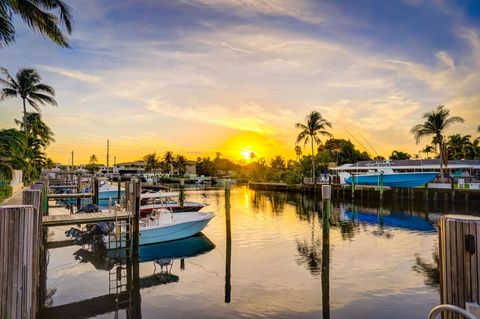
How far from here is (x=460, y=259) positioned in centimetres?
559

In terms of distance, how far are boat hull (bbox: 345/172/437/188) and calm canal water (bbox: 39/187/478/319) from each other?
2096 centimetres

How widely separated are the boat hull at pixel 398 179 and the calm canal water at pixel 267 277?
20956 millimetres

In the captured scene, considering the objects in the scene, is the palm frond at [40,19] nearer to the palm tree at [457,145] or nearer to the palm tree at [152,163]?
the palm tree at [457,145]

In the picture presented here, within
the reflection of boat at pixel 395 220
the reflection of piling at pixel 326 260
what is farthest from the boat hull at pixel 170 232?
the reflection of boat at pixel 395 220

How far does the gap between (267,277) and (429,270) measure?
7102 millimetres

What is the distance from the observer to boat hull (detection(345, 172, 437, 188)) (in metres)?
41.9

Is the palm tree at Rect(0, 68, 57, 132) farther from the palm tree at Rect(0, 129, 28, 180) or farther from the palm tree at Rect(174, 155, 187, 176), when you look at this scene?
the palm tree at Rect(174, 155, 187, 176)

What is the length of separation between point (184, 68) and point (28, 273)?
68.4 feet

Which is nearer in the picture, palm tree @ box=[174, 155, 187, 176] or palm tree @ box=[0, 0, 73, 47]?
palm tree @ box=[0, 0, 73, 47]

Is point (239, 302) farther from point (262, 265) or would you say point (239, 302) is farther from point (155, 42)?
point (155, 42)

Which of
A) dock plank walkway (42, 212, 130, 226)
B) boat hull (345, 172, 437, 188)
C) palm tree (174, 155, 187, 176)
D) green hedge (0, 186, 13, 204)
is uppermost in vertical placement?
palm tree (174, 155, 187, 176)

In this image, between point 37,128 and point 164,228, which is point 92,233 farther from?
point 37,128

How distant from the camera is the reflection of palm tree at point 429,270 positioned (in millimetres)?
13109

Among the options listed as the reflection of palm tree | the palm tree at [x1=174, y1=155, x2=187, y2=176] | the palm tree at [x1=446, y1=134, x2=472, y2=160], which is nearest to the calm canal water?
the reflection of palm tree
